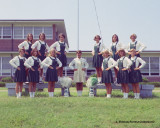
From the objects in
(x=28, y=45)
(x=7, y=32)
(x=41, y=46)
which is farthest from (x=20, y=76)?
(x=7, y=32)

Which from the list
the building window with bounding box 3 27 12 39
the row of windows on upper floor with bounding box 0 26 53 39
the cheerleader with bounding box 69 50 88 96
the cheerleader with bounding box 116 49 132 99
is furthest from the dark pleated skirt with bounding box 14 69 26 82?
the building window with bounding box 3 27 12 39

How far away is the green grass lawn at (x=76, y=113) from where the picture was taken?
5.71 m

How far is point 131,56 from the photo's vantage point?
8.93 metres

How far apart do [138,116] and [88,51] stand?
19.5m

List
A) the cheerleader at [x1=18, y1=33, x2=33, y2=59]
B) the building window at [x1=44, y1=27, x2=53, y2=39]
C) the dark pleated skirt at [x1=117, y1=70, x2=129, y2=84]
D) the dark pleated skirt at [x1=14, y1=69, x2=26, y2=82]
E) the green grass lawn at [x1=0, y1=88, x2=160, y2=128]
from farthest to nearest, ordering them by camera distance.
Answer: the building window at [x1=44, y1=27, x2=53, y2=39], the cheerleader at [x1=18, y1=33, x2=33, y2=59], the dark pleated skirt at [x1=14, y1=69, x2=26, y2=82], the dark pleated skirt at [x1=117, y1=70, x2=129, y2=84], the green grass lawn at [x1=0, y1=88, x2=160, y2=128]

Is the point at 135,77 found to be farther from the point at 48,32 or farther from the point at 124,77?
the point at 48,32

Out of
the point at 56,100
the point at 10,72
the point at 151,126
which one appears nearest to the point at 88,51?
the point at 10,72

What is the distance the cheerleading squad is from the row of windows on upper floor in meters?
16.2

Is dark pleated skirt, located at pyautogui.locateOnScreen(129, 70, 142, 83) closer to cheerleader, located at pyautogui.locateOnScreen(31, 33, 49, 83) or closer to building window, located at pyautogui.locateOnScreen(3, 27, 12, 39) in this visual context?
cheerleader, located at pyautogui.locateOnScreen(31, 33, 49, 83)

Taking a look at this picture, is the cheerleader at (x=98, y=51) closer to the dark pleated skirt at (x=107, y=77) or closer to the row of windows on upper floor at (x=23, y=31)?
the dark pleated skirt at (x=107, y=77)

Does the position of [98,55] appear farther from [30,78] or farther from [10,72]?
[10,72]

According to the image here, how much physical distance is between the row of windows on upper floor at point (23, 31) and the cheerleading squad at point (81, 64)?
16.2 metres

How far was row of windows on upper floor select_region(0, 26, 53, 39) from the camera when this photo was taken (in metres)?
25.5

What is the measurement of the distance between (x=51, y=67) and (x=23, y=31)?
1795cm
